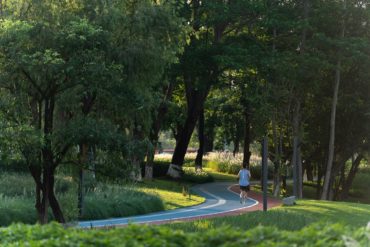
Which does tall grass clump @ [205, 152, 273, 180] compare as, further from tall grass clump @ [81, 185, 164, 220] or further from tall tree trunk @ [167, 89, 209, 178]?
tall grass clump @ [81, 185, 164, 220]

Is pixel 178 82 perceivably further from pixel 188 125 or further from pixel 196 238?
pixel 196 238

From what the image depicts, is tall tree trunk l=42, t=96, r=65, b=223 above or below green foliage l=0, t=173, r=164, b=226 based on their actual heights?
above

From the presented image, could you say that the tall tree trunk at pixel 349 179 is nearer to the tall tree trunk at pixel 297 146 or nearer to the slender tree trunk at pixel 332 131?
the slender tree trunk at pixel 332 131

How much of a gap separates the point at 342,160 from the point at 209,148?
36.2 m

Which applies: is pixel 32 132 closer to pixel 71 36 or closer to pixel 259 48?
pixel 71 36

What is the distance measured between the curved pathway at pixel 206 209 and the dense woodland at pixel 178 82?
Result: 5.95 ft

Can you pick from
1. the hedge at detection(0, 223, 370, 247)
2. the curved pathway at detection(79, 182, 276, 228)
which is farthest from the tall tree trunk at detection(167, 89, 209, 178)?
the hedge at detection(0, 223, 370, 247)

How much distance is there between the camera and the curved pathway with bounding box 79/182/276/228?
18.5 meters

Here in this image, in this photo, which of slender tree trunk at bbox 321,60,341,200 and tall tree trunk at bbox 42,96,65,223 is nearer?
tall tree trunk at bbox 42,96,65,223

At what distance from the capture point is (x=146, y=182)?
33531 mm

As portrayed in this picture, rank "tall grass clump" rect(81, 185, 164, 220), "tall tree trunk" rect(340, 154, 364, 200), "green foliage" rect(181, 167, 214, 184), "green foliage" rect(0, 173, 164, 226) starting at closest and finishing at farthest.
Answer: "green foliage" rect(0, 173, 164, 226) → "tall grass clump" rect(81, 185, 164, 220) → "tall tree trunk" rect(340, 154, 364, 200) → "green foliage" rect(181, 167, 214, 184)

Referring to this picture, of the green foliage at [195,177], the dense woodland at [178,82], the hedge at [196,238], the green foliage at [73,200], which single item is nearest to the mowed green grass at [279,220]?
the dense woodland at [178,82]

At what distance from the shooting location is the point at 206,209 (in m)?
23.8

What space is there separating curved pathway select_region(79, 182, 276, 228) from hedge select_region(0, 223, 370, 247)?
24.4 feet
